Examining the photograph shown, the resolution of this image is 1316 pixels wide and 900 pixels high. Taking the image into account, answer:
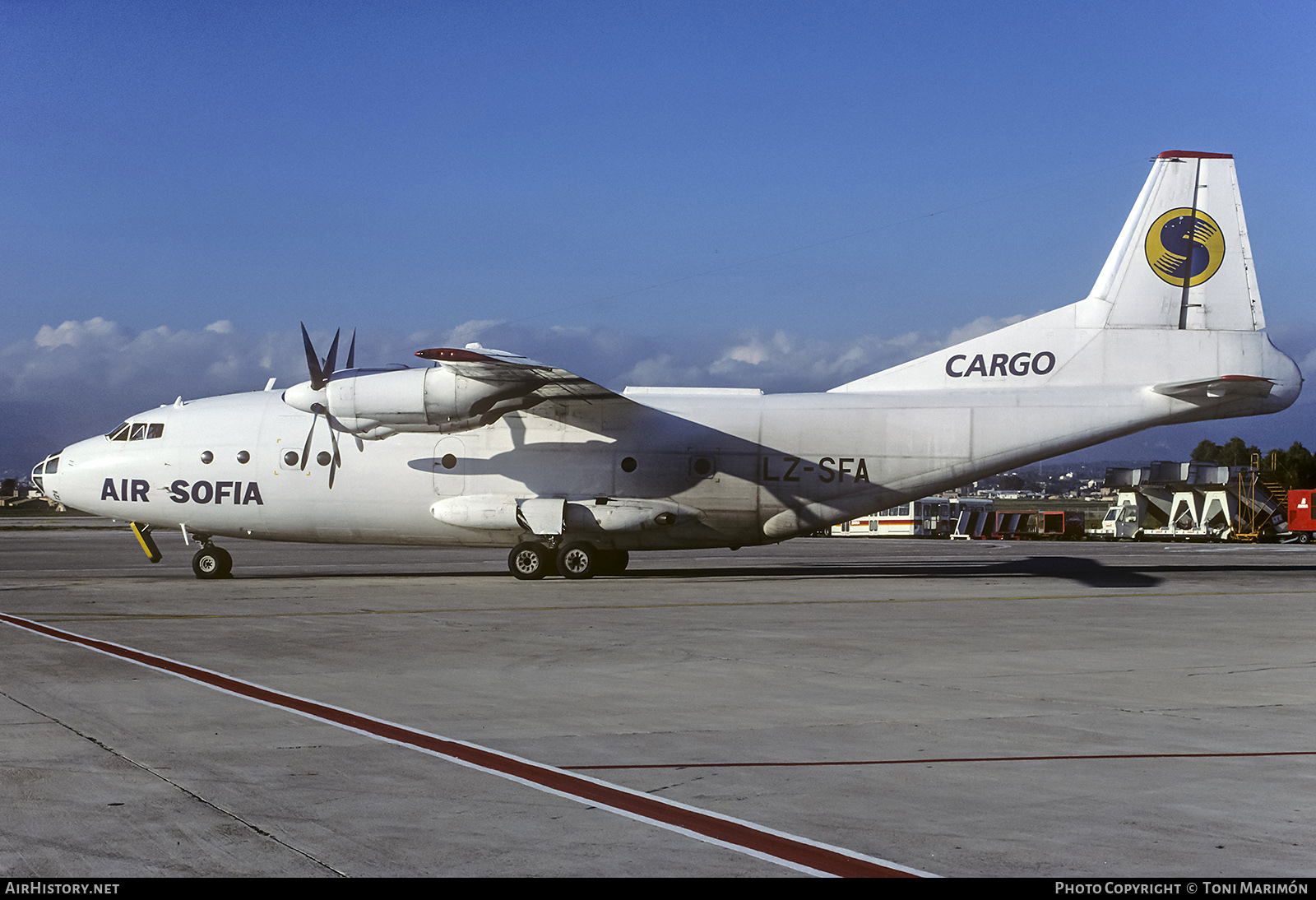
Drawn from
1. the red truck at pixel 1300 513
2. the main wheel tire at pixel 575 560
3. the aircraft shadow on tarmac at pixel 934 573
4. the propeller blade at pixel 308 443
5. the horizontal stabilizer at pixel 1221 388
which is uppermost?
the horizontal stabilizer at pixel 1221 388

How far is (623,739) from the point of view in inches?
329

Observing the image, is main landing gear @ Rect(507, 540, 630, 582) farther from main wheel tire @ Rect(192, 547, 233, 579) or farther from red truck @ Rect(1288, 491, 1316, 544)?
red truck @ Rect(1288, 491, 1316, 544)

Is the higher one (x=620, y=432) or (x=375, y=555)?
(x=620, y=432)

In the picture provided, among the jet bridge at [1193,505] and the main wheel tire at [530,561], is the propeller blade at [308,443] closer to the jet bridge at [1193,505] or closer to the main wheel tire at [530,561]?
the main wheel tire at [530,561]

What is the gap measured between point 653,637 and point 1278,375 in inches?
695

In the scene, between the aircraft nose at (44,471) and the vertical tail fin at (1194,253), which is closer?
the vertical tail fin at (1194,253)

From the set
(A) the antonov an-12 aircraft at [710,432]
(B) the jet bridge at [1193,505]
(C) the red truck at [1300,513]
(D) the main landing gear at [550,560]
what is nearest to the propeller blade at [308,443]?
(A) the antonov an-12 aircraft at [710,432]

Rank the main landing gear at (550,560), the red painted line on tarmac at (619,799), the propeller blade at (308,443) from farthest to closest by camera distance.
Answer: the propeller blade at (308,443) → the main landing gear at (550,560) → the red painted line on tarmac at (619,799)

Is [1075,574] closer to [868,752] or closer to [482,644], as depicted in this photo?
[482,644]

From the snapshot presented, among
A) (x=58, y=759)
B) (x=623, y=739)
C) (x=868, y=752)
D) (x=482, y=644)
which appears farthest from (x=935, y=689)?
(x=58, y=759)

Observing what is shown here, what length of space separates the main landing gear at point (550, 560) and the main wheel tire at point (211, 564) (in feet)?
24.0

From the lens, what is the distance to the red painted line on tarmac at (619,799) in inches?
210

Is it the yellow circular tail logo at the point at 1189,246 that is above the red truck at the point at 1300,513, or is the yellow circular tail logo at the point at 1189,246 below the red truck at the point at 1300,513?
above

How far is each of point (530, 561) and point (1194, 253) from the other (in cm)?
1693
